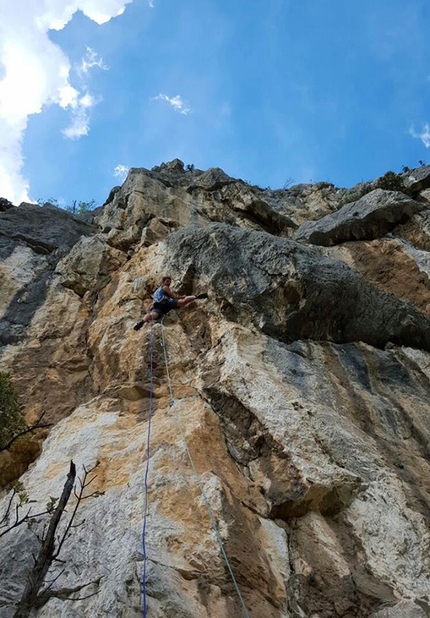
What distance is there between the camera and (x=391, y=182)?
67.1 feet

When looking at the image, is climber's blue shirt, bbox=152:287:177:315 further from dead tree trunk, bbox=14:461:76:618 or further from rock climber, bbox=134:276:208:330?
dead tree trunk, bbox=14:461:76:618

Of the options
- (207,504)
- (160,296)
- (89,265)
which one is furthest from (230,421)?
(89,265)

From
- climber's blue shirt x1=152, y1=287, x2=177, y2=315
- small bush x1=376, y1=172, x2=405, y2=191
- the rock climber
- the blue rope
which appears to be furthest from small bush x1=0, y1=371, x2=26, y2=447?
small bush x1=376, y1=172, x2=405, y2=191

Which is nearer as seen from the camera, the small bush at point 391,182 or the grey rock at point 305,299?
the grey rock at point 305,299

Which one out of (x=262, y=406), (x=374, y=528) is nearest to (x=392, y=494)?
(x=374, y=528)

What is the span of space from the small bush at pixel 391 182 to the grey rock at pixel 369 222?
12.3ft

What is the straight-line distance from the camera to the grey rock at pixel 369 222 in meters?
16.0

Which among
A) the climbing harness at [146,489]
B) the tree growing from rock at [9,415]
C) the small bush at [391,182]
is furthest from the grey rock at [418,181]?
the tree growing from rock at [9,415]

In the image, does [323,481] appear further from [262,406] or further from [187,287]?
[187,287]

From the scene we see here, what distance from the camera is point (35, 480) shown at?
26.5ft

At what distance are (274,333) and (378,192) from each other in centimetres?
904

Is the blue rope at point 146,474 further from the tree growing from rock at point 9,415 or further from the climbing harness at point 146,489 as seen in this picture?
the tree growing from rock at point 9,415

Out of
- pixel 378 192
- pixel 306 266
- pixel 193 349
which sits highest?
pixel 378 192

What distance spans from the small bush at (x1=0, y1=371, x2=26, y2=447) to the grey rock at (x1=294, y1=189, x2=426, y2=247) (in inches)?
388
